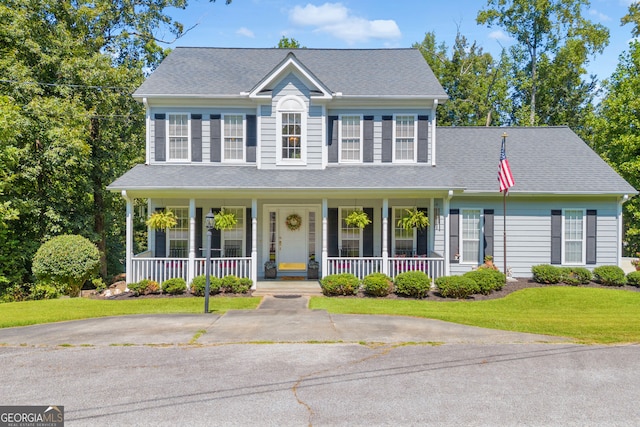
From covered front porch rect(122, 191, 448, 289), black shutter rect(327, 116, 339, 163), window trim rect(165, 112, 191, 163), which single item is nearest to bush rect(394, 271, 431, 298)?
covered front porch rect(122, 191, 448, 289)

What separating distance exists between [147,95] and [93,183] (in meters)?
5.80

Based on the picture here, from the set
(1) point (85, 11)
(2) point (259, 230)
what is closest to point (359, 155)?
(2) point (259, 230)

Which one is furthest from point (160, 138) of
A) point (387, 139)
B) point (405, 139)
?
point (405, 139)

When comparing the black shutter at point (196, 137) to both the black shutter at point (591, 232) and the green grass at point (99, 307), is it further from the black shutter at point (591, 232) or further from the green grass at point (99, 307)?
the black shutter at point (591, 232)

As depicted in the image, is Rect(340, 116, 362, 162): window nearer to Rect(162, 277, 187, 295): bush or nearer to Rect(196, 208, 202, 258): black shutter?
Rect(196, 208, 202, 258): black shutter

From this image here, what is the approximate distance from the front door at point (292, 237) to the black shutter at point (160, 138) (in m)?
4.53

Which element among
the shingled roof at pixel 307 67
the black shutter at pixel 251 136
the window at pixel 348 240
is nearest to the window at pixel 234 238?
the black shutter at pixel 251 136

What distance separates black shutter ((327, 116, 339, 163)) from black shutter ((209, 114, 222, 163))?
12.5 ft

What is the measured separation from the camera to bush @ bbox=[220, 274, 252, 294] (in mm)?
13469

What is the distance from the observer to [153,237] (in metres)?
15.6

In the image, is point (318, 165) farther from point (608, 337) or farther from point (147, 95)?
point (608, 337)

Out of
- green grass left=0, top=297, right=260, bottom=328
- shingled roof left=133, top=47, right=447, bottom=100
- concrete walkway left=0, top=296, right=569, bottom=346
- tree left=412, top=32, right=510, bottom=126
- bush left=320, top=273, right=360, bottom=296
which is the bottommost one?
green grass left=0, top=297, right=260, bottom=328

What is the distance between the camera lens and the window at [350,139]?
15.8 meters

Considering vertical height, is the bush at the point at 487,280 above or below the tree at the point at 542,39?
below
